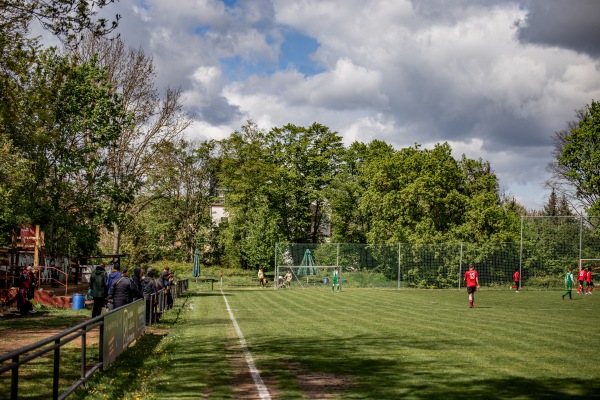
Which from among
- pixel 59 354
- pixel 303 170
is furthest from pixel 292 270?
pixel 59 354

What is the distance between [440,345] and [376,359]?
283 cm

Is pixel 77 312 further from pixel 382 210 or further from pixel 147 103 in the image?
pixel 382 210

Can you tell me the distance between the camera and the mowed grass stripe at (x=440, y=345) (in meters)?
11.3

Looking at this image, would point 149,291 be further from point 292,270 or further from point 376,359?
point 292,270

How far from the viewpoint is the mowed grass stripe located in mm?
11258

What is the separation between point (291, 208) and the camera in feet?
259

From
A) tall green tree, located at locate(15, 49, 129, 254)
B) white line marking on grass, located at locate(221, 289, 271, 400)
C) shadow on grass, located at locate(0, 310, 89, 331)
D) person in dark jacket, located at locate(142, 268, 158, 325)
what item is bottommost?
shadow on grass, located at locate(0, 310, 89, 331)

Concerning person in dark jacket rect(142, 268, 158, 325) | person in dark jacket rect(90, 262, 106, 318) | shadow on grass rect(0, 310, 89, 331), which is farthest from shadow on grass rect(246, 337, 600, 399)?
shadow on grass rect(0, 310, 89, 331)

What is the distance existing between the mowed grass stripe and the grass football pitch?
2cm

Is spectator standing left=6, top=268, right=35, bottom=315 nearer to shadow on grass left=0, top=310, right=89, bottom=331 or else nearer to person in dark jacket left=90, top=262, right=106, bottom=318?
shadow on grass left=0, top=310, right=89, bottom=331

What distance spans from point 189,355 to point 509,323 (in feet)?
37.0

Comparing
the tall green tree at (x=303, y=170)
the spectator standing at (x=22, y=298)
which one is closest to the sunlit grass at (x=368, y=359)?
the spectator standing at (x=22, y=298)

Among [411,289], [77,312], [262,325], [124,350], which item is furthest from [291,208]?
[124,350]

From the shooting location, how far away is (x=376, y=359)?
13.8 m
